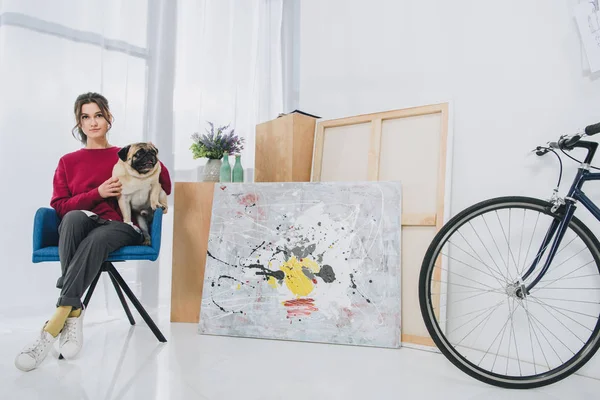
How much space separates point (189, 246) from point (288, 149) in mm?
792

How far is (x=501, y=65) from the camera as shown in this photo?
6.02 ft

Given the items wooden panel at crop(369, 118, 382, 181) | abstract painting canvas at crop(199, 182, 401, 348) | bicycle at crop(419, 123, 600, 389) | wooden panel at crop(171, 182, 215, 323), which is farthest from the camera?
wooden panel at crop(171, 182, 215, 323)

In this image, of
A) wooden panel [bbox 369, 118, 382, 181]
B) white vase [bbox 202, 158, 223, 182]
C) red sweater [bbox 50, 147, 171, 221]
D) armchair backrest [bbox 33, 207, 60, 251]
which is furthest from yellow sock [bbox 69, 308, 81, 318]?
wooden panel [bbox 369, 118, 382, 181]

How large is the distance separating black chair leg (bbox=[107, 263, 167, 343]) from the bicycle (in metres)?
1.19

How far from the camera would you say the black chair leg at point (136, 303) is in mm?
1820

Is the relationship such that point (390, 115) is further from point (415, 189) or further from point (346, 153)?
point (415, 189)

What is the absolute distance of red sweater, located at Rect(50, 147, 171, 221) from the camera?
1906 mm

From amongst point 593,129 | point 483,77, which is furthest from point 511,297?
point 483,77

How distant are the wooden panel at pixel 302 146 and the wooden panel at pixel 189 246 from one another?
19.3 inches

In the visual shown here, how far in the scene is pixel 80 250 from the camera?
5.48 feet

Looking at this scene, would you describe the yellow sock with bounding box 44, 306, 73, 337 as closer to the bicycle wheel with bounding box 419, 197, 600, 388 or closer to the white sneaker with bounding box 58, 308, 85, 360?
the white sneaker with bounding box 58, 308, 85, 360

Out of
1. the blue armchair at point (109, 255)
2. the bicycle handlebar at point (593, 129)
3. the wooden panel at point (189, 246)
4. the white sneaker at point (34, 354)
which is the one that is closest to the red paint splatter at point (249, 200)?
the wooden panel at point (189, 246)

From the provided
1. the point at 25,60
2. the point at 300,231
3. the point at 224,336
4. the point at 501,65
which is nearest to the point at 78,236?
the point at 224,336

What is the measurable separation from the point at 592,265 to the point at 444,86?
1050 millimetres
